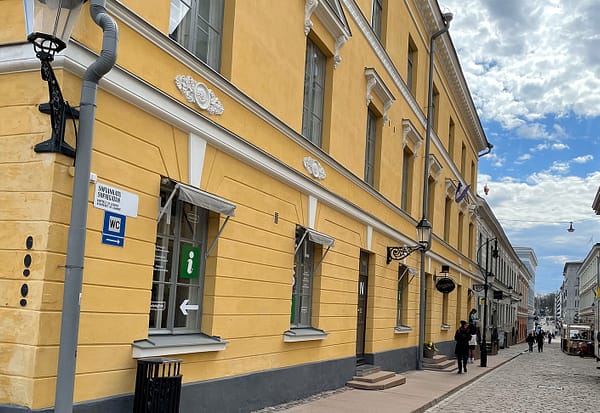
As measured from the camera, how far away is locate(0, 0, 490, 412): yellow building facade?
593 centimetres

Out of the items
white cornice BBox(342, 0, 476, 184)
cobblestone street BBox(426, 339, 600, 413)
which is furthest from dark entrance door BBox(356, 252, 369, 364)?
white cornice BBox(342, 0, 476, 184)

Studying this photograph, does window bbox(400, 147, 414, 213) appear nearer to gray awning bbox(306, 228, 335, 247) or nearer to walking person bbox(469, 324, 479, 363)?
walking person bbox(469, 324, 479, 363)

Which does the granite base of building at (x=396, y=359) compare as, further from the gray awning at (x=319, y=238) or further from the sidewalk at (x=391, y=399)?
the gray awning at (x=319, y=238)

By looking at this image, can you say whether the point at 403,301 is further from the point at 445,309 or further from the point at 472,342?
the point at 445,309

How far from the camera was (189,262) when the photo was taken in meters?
8.30

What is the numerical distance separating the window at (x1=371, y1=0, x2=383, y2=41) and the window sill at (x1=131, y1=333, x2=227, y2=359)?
10.0 metres

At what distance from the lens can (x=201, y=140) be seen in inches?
323

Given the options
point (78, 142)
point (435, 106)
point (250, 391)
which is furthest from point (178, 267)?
point (435, 106)

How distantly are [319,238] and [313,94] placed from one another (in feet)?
9.13

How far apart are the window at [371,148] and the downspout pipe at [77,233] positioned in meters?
11.3

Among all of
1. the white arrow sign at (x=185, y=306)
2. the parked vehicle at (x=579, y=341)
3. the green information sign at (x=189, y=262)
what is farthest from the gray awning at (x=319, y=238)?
the parked vehicle at (x=579, y=341)

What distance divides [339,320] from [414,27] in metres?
10.7

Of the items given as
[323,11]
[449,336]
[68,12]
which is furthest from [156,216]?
[449,336]

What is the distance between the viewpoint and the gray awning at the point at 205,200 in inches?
298
